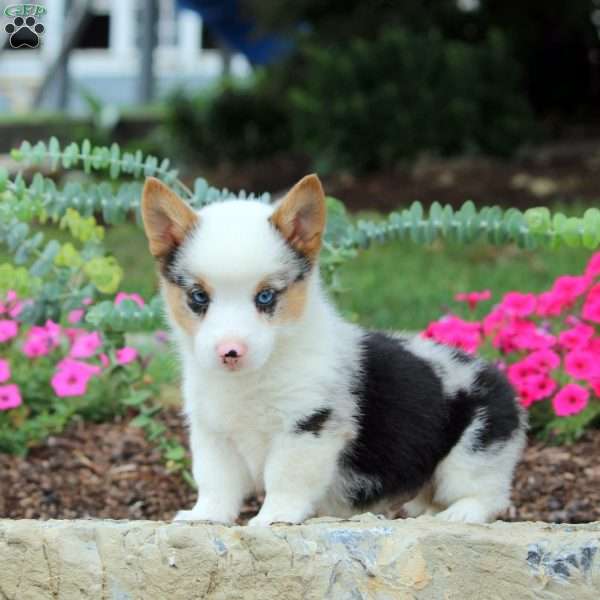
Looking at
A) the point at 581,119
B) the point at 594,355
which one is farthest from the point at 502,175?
the point at 594,355

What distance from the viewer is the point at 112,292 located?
→ 16.5 feet

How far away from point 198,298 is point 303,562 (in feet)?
2.58

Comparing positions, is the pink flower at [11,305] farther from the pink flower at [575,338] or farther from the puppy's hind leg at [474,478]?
the pink flower at [575,338]

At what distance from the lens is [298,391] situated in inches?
137

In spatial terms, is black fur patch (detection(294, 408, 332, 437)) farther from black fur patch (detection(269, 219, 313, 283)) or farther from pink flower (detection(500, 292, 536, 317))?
pink flower (detection(500, 292, 536, 317))

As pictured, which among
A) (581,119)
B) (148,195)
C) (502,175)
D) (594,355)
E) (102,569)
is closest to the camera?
(102,569)

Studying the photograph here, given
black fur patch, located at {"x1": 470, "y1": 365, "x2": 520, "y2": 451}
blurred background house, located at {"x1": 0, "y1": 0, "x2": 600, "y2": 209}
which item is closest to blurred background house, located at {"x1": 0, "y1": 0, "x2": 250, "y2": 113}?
blurred background house, located at {"x1": 0, "y1": 0, "x2": 600, "y2": 209}

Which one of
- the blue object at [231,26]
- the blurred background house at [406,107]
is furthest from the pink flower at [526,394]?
the blue object at [231,26]

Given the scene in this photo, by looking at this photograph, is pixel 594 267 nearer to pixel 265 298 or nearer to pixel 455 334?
pixel 455 334

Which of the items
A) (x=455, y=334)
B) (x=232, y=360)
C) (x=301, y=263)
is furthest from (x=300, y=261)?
(x=455, y=334)

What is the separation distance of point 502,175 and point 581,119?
403cm

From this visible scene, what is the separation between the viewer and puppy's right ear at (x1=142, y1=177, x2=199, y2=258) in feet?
11.2

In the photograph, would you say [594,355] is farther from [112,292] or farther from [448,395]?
[112,292]

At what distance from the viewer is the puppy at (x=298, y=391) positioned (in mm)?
3291
